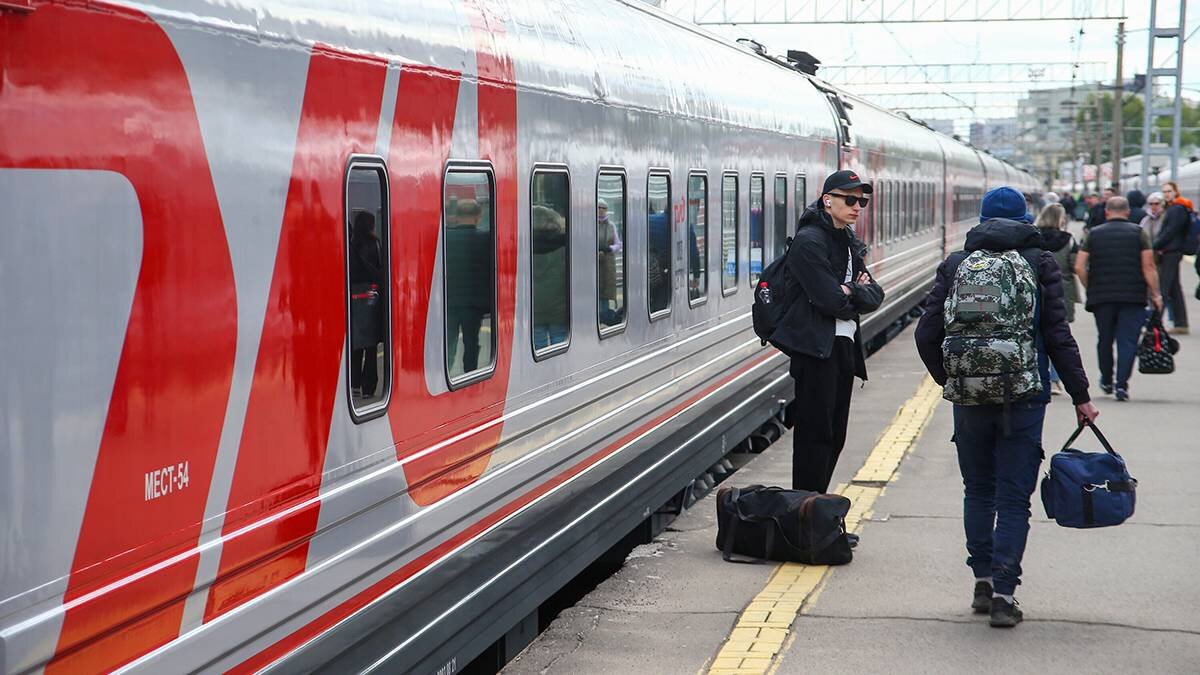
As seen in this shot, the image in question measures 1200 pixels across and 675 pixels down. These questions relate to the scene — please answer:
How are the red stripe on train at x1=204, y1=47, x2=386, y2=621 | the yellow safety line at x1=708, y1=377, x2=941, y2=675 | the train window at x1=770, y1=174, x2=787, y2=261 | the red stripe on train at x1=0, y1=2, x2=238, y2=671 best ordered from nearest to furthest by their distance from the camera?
the red stripe on train at x1=0, y1=2, x2=238, y2=671 < the red stripe on train at x1=204, y1=47, x2=386, y2=621 < the yellow safety line at x1=708, y1=377, x2=941, y2=675 < the train window at x1=770, y1=174, x2=787, y2=261

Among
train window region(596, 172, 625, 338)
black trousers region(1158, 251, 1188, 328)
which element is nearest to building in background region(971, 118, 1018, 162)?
black trousers region(1158, 251, 1188, 328)

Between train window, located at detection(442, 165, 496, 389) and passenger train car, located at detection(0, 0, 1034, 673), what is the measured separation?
1 centimetres

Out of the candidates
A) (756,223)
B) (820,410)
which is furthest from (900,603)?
(756,223)

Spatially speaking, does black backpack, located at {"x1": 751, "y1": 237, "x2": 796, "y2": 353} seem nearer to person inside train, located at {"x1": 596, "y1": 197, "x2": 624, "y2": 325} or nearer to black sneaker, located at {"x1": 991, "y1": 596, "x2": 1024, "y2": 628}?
person inside train, located at {"x1": 596, "y1": 197, "x2": 624, "y2": 325}

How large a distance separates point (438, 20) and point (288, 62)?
1138 millimetres

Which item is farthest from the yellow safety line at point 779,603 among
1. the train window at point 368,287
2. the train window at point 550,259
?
the train window at point 368,287

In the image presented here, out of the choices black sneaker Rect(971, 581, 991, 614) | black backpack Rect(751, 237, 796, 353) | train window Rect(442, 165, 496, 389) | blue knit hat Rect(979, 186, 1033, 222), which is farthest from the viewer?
black backpack Rect(751, 237, 796, 353)

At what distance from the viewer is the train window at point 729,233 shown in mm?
10039

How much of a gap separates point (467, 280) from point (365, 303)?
890 millimetres

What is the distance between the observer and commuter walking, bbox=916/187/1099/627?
251 inches

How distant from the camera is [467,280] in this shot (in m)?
5.45

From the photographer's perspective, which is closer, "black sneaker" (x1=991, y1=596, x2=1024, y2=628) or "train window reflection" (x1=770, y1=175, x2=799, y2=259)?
"black sneaker" (x1=991, y1=596, x2=1024, y2=628)

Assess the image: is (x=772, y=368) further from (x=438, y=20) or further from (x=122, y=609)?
(x=122, y=609)

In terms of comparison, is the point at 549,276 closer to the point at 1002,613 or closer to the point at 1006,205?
the point at 1006,205
